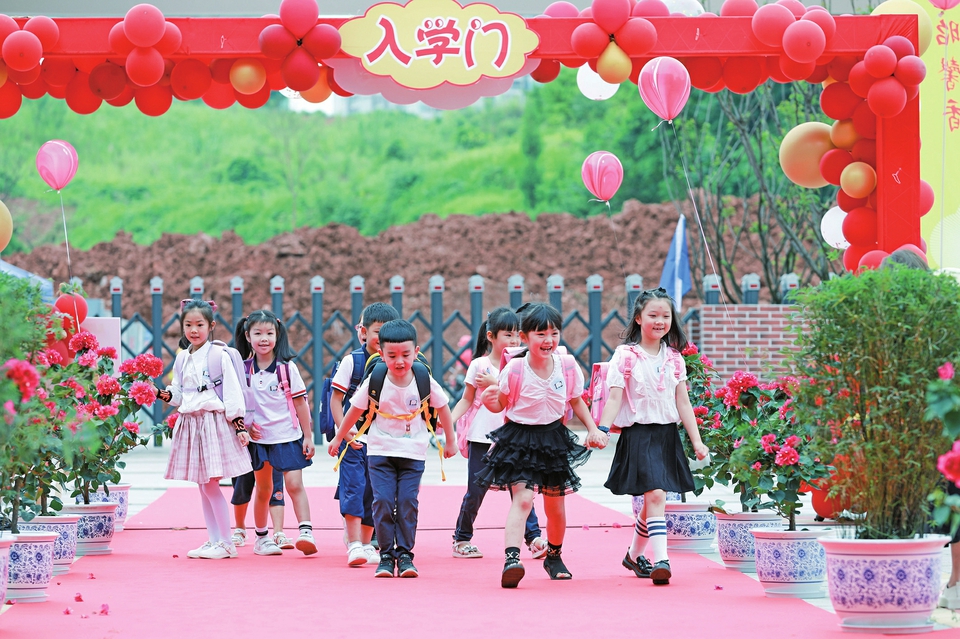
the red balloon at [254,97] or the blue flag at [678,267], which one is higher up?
the red balloon at [254,97]

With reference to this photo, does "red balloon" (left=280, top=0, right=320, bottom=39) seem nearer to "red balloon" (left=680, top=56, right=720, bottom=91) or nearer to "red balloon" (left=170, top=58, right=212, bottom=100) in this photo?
"red balloon" (left=170, top=58, right=212, bottom=100)

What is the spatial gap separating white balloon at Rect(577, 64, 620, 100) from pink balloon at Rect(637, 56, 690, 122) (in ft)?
3.99

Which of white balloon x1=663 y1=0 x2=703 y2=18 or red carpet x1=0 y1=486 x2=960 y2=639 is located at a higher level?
white balloon x1=663 y1=0 x2=703 y2=18

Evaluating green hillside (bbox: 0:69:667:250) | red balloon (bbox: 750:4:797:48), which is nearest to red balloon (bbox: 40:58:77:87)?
red balloon (bbox: 750:4:797:48)

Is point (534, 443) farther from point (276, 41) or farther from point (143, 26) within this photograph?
point (143, 26)

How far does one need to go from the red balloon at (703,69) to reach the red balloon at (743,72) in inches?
2.1

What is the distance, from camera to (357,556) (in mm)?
5336

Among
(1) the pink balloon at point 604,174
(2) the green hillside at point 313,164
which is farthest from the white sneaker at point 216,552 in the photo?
(2) the green hillside at point 313,164

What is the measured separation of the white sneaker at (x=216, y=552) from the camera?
5544mm

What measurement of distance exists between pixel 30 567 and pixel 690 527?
3273mm

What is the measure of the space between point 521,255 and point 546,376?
16.7 metres

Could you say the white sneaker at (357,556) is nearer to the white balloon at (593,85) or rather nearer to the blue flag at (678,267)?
the white balloon at (593,85)

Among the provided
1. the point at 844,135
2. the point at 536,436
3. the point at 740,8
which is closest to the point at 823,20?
the point at 740,8

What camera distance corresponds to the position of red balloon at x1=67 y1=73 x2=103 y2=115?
22.7 feet
